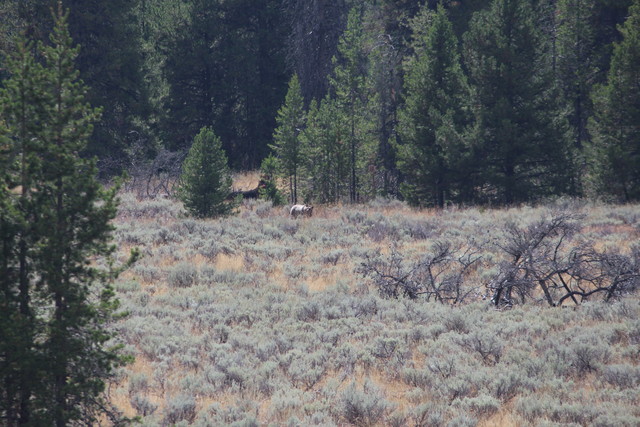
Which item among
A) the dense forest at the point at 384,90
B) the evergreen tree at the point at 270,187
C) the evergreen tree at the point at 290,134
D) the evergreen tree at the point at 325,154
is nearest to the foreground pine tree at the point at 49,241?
the dense forest at the point at 384,90

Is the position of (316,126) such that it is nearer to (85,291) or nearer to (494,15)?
(494,15)

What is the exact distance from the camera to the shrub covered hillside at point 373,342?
6.34 meters

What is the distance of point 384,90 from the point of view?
31188mm

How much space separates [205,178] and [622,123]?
16.3 m

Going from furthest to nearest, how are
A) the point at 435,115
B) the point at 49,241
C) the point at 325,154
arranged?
1. the point at 325,154
2. the point at 435,115
3. the point at 49,241

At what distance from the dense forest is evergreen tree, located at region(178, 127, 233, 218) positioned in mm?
6049

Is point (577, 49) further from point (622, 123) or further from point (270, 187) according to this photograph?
point (270, 187)

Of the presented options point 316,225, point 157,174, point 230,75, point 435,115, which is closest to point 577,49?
point 435,115

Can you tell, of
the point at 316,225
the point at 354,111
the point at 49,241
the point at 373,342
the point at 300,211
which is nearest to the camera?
the point at 49,241

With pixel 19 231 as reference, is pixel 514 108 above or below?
above

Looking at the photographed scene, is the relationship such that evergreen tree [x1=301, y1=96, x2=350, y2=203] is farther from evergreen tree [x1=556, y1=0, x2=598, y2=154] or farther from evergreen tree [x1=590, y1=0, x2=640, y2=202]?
evergreen tree [x1=556, y1=0, x2=598, y2=154]

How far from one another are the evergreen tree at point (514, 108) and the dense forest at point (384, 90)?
0.06m

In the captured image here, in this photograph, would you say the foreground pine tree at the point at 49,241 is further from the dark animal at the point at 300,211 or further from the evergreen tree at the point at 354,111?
the evergreen tree at the point at 354,111

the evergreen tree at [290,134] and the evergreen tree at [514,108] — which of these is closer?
the evergreen tree at [514,108]
